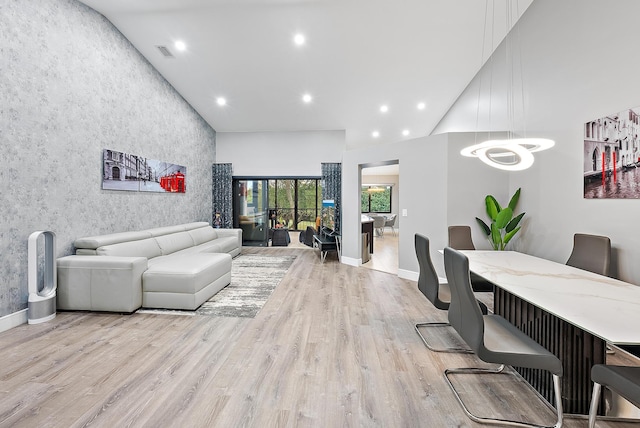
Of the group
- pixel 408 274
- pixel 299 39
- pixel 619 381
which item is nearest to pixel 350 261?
pixel 408 274

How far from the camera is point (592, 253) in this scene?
109 inches

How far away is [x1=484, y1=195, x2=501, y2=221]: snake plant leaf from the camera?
4203mm

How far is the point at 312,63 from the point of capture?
16.8 feet

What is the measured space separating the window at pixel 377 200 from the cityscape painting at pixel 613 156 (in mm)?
10022

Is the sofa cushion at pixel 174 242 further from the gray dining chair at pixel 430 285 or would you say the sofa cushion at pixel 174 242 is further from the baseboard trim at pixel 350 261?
the gray dining chair at pixel 430 285

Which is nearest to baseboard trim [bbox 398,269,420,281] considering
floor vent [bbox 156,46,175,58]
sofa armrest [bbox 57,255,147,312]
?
sofa armrest [bbox 57,255,147,312]

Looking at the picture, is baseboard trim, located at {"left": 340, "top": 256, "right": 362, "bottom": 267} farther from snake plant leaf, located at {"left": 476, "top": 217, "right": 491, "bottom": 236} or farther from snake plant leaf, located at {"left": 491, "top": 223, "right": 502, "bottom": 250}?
snake plant leaf, located at {"left": 491, "top": 223, "right": 502, "bottom": 250}

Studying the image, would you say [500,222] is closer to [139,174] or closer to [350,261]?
[350,261]

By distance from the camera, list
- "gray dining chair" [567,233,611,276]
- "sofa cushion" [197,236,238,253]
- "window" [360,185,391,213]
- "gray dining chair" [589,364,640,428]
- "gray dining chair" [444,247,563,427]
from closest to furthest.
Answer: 1. "gray dining chair" [589,364,640,428]
2. "gray dining chair" [444,247,563,427]
3. "gray dining chair" [567,233,611,276]
4. "sofa cushion" [197,236,238,253]
5. "window" [360,185,391,213]

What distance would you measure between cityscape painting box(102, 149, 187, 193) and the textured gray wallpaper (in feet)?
0.38

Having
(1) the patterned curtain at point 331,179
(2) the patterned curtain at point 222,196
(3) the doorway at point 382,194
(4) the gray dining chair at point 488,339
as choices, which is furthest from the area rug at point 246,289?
(3) the doorway at point 382,194

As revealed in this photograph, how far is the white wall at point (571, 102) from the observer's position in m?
2.68

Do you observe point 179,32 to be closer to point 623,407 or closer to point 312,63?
point 312,63

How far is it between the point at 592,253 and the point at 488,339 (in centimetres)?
186
